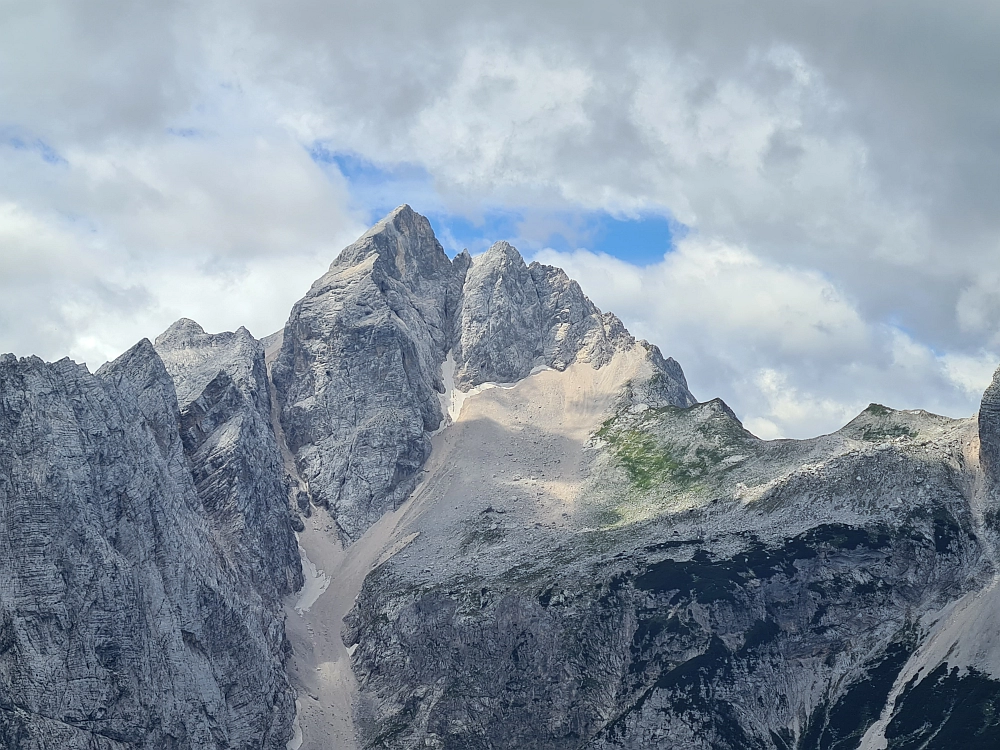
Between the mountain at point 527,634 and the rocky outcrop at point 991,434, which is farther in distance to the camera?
the rocky outcrop at point 991,434

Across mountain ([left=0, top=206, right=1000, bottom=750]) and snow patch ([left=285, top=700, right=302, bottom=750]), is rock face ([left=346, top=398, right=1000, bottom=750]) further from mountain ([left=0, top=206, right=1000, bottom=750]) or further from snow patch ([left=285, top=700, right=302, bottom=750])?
snow patch ([left=285, top=700, right=302, bottom=750])

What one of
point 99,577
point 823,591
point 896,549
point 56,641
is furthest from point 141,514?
point 896,549

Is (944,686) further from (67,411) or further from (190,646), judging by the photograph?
(67,411)

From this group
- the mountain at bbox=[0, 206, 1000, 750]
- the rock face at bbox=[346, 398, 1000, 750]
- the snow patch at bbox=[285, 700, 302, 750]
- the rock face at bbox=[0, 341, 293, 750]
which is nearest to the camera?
the rock face at bbox=[0, 341, 293, 750]

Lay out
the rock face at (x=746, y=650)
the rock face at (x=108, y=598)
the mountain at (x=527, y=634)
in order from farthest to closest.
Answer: the rock face at (x=746, y=650) → the mountain at (x=527, y=634) → the rock face at (x=108, y=598)

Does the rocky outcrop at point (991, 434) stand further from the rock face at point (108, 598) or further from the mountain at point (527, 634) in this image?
the rock face at point (108, 598)

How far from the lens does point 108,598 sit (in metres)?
162

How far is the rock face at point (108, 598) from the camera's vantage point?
152875 mm

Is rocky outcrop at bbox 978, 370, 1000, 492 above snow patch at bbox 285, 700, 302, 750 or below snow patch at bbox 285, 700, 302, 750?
below

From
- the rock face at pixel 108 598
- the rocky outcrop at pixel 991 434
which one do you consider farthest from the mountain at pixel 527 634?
the rocky outcrop at pixel 991 434

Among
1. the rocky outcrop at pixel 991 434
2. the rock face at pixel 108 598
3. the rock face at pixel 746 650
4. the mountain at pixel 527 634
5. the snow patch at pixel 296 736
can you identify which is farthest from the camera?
the rocky outcrop at pixel 991 434

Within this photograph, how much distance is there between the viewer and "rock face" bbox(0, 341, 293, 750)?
15288 cm

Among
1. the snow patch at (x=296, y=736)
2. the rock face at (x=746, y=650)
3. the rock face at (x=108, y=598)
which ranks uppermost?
the rock face at (x=108, y=598)

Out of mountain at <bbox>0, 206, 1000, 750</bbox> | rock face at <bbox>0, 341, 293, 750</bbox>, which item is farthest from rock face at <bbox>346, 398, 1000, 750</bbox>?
rock face at <bbox>0, 341, 293, 750</bbox>
